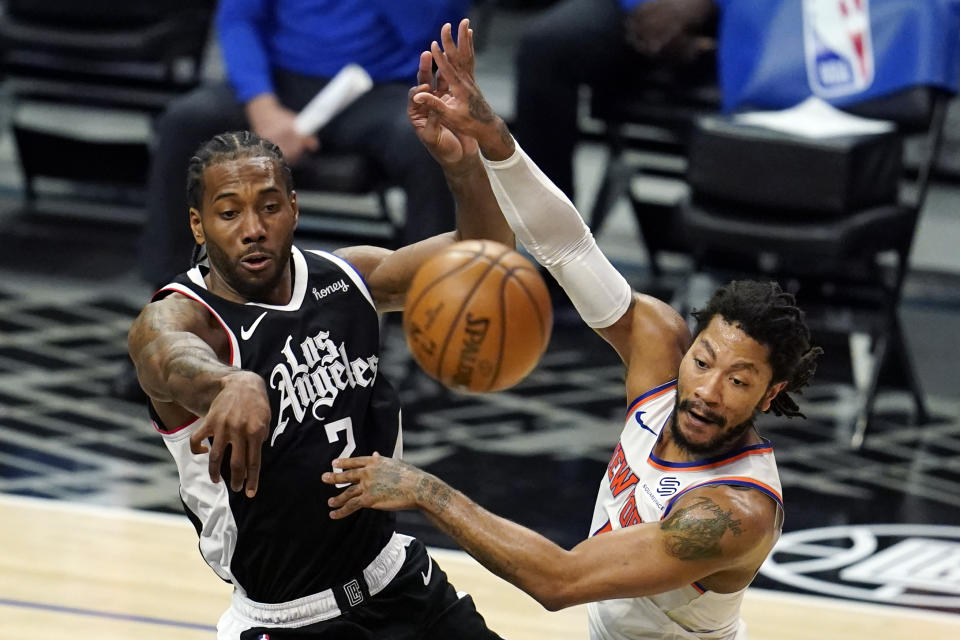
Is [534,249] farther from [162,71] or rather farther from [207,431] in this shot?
[162,71]

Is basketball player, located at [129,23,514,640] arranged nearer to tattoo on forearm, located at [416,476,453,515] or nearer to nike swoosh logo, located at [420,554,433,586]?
nike swoosh logo, located at [420,554,433,586]

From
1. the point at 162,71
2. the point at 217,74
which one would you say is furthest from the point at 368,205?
the point at 217,74

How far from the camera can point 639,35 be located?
6.67 metres

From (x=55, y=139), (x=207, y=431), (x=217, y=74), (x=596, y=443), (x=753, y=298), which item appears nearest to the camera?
(x=207, y=431)

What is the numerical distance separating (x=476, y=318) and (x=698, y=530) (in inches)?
25.1

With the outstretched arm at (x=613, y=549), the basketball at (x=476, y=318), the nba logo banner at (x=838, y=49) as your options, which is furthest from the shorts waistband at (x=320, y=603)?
the nba logo banner at (x=838, y=49)

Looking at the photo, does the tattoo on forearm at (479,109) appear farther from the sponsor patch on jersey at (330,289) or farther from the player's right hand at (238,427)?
the player's right hand at (238,427)

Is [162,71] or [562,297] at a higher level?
[162,71]

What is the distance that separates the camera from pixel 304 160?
249 inches

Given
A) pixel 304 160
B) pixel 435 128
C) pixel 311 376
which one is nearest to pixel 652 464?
pixel 311 376

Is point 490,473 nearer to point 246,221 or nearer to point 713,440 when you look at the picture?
point 713,440

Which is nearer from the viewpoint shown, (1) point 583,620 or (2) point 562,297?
(1) point 583,620

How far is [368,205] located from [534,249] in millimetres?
4808

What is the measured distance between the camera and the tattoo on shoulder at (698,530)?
3.14 meters
